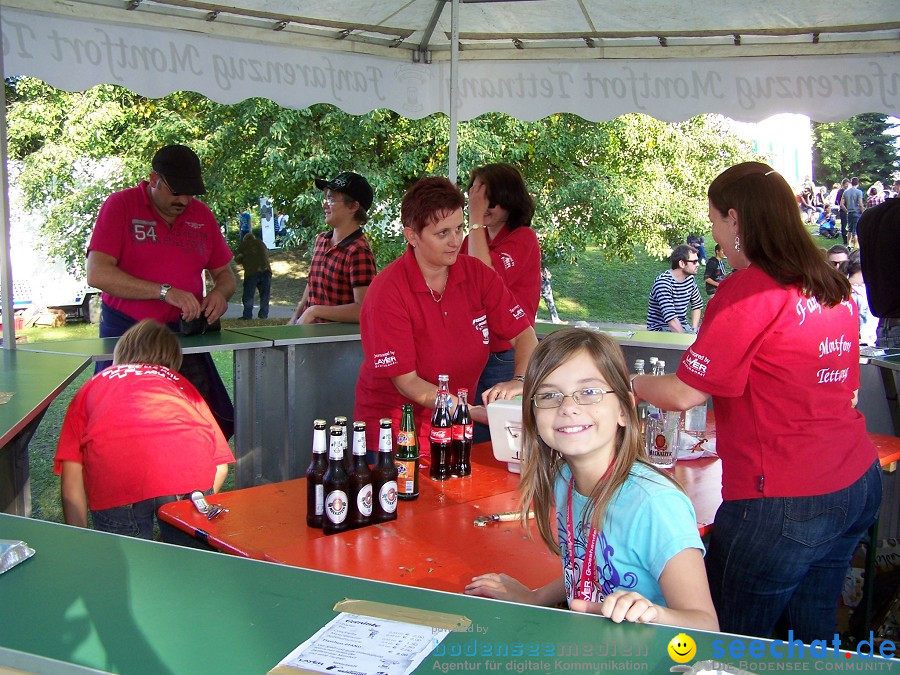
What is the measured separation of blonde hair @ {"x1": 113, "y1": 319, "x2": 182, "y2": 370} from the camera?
302cm

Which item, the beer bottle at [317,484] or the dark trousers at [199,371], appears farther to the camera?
the dark trousers at [199,371]

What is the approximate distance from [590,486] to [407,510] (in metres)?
Result: 0.78

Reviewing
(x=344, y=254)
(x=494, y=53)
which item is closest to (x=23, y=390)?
(x=344, y=254)

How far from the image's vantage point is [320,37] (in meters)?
5.27

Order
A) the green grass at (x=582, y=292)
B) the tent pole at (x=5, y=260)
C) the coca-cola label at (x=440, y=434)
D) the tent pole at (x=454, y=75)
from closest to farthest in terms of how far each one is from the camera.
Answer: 1. the coca-cola label at (x=440, y=434)
2. the tent pole at (x=5, y=260)
3. the tent pole at (x=454, y=75)
4. the green grass at (x=582, y=292)

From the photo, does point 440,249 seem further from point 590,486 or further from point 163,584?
point 163,584

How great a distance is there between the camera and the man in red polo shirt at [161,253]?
411cm

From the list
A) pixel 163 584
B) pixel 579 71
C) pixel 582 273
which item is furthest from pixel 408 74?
pixel 582 273

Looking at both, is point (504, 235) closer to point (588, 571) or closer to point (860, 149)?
point (588, 571)

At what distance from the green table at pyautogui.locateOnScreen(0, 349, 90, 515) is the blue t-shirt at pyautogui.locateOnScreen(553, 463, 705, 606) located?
2189 mm

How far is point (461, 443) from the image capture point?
2754 mm

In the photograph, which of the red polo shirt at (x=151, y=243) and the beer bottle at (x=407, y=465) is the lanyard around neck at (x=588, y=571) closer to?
the beer bottle at (x=407, y=465)

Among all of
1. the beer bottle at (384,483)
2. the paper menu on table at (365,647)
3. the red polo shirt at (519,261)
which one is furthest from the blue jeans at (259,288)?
the paper menu on table at (365,647)

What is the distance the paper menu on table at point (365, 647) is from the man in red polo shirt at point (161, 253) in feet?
10.5
